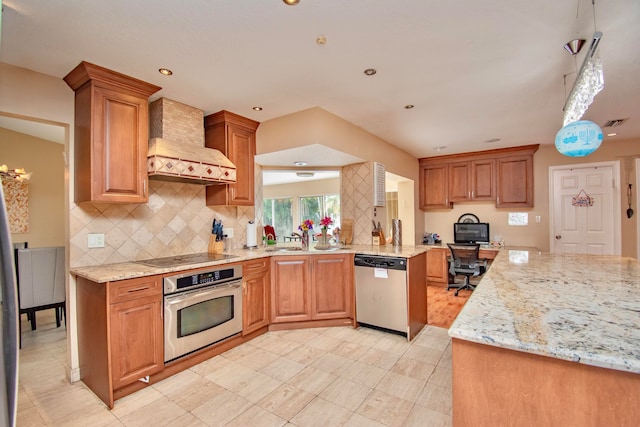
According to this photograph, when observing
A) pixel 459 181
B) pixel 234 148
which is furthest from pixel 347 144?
pixel 459 181

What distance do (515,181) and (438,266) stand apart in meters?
1.85

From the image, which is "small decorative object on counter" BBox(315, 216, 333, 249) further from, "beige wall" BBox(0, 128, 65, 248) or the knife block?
"beige wall" BBox(0, 128, 65, 248)

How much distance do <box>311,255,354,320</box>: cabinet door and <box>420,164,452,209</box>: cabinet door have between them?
2987 mm

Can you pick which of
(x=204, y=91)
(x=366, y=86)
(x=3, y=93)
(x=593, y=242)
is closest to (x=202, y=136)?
(x=204, y=91)

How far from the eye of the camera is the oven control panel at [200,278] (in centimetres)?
232

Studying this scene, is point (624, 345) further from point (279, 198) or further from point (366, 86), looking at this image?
point (279, 198)

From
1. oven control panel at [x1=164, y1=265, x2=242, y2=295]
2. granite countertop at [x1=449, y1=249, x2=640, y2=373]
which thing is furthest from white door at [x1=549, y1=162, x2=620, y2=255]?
oven control panel at [x1=164, y1=265, x2=242, y2=295]

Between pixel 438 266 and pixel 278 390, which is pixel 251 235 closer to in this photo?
pixel 278 390

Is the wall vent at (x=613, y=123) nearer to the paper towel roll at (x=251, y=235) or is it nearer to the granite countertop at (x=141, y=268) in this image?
the granite countertop at (x=141, y=268)

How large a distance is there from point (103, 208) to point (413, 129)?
3.40 metres

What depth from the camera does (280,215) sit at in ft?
29.3

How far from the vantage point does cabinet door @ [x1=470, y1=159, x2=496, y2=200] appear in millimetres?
5059

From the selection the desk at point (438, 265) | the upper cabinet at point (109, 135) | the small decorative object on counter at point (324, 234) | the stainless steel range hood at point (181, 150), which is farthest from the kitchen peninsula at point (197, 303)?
the desk at point (438, 265)

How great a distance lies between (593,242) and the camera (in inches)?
176
